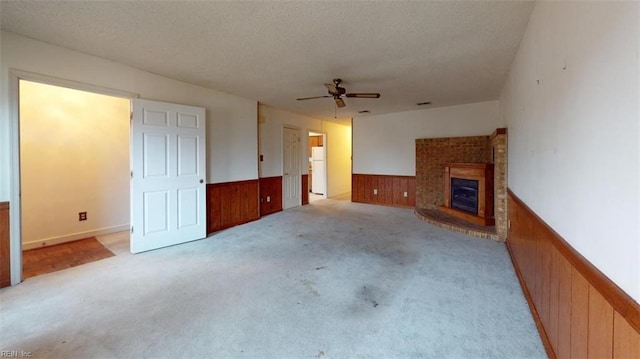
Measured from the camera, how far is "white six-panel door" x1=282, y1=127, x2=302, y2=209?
6449 mm

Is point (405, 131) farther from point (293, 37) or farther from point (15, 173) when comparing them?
point (15, 173)

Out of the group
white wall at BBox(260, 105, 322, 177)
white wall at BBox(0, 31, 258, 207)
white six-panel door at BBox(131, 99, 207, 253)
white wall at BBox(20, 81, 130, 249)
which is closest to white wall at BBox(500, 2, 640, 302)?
white six-panel door at BBox(131, 99, 207, 253)

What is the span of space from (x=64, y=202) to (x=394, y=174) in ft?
20.1

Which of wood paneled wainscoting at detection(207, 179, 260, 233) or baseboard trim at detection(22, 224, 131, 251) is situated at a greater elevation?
wood paneled wainscoting at detection(207, 179, 260, 233)

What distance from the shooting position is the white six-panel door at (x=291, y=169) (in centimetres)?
645

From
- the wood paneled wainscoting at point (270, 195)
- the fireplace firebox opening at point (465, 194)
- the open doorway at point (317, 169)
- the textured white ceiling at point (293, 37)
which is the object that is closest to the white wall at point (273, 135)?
the wood paneled wainscoting at point (270, 195)

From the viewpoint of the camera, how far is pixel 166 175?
147 inches

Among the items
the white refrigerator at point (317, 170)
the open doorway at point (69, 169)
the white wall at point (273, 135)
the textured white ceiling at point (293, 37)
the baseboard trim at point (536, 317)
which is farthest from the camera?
the white refrigerator at point (317, 170)

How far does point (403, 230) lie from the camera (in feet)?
15.0

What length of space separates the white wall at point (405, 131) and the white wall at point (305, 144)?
1003 mm

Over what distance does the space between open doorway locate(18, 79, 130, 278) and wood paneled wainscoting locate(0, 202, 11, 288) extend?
1.62ft

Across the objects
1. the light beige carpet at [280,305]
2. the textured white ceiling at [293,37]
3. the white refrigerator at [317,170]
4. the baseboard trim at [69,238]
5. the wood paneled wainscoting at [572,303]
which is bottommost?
the light beige carpet at [280,305]

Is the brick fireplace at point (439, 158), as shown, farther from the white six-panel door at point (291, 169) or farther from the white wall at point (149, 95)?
the white wall at point (149, 95)

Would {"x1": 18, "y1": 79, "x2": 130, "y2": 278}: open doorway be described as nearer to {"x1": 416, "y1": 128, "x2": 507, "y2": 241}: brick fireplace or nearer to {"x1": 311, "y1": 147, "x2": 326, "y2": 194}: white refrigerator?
{"x1": 311, "y1": 147, "x2": 326, "y2": 194}: white refrigerator
